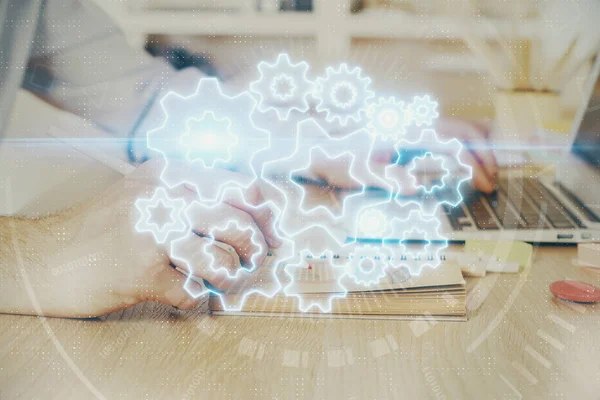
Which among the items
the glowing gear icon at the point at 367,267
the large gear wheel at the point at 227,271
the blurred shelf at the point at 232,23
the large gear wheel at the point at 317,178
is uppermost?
the blurred shelf at the point at 232,23

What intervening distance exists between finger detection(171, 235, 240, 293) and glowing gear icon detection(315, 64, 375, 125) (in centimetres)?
35

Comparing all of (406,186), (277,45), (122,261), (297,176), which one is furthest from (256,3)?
(122,261)

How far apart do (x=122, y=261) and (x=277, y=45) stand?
2.11 feet

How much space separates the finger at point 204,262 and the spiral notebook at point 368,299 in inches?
0.9

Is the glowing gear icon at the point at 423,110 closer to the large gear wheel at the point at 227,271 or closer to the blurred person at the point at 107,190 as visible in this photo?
the blurred person at the point at 107,190

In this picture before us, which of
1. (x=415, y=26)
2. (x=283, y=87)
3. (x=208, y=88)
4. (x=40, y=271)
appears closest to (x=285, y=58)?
(x=283, y=87)

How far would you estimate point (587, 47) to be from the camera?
1019 millimetres

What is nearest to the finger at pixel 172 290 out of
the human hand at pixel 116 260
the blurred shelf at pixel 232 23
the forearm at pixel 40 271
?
the human hand at pixel 116 260

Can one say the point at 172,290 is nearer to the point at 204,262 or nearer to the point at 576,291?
the point at 204,262

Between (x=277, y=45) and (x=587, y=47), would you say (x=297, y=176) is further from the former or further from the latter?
(x=587, y=47)

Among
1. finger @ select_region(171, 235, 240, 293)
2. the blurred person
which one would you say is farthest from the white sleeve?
finger @ select_region(171, 235, 240, 293)

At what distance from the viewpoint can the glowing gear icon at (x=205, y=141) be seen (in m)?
0.76

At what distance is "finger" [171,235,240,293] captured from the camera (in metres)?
0.66

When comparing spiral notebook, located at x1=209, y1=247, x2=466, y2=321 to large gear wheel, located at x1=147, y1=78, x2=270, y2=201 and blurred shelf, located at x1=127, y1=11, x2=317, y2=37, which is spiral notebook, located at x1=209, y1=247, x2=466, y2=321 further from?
blurred shelf, located at x1=127, y1=11, x2=317, y2=37
